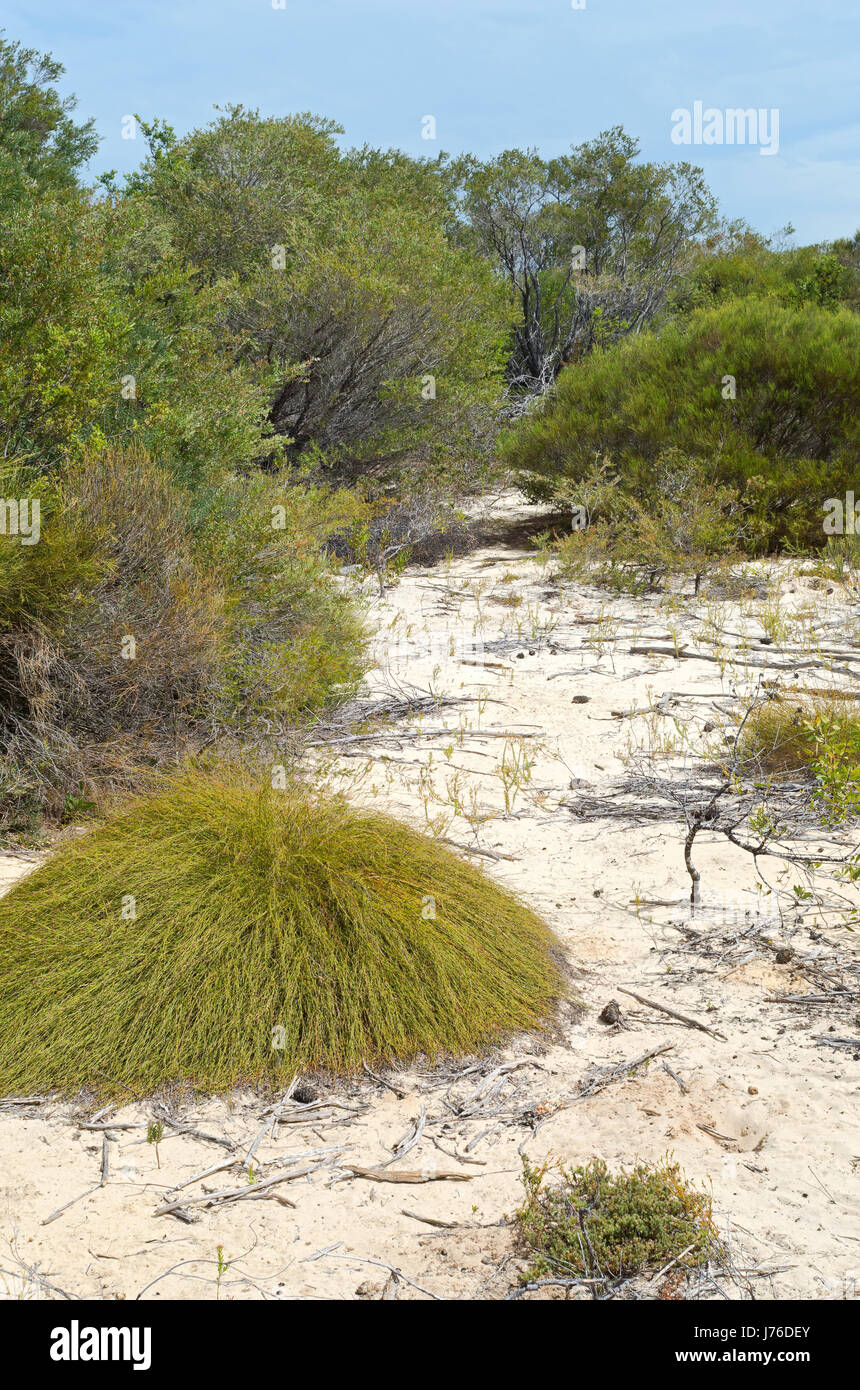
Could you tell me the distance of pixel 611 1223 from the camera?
2.51 meters

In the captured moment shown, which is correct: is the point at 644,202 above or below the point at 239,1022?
above

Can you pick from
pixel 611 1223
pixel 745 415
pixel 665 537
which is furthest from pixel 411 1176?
pixel 745 415

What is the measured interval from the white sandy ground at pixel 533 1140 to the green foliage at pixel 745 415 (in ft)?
22.4

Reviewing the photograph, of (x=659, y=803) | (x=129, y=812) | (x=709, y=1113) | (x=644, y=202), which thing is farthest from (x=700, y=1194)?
(x=644, y=202)

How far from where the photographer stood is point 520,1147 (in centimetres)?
297

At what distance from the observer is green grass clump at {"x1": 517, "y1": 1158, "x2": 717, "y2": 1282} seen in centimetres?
246

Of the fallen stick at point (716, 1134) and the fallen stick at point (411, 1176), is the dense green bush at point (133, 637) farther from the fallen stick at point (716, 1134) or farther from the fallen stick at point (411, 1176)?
the fallen stick at point (716, 1134)

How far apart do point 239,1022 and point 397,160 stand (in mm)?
18339

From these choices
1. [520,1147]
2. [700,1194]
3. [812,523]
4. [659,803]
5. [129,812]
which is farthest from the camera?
[812,523]

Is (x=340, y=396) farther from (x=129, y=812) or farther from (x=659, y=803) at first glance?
(x=129, y=812)

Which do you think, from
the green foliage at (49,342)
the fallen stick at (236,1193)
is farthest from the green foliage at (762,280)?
the fallen stick at (236,1193)

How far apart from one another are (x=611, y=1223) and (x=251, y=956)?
4.39 feet

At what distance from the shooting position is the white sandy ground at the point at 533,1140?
8.11 ft

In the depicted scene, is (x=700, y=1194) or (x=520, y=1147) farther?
(x=520, y=1147)
